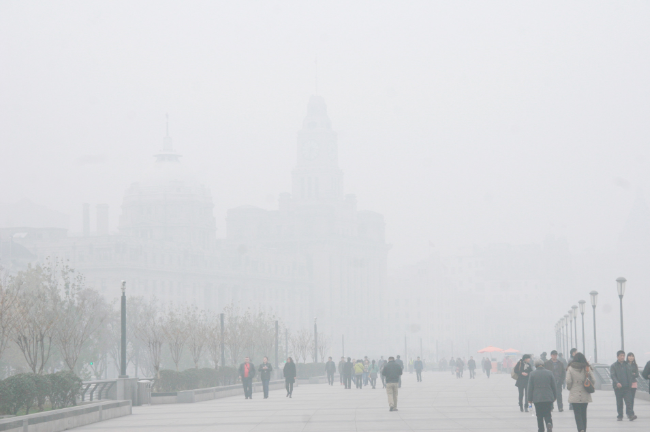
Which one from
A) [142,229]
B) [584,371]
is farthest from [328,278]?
[584,371]

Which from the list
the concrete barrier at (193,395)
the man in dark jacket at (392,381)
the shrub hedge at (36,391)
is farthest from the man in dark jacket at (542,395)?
the concrete barrier at (193,395)

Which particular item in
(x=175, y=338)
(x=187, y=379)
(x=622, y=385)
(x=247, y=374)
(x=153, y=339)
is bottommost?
(x=187, y=379)

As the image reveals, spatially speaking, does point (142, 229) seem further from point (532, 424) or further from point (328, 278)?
point (532, 424)

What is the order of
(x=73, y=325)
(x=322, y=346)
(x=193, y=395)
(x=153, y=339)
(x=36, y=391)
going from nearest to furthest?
(x=36, y=391)
(x=193, y=395)
(x=73, y=325)
(x=153, y=339)
(x=322, y=346)

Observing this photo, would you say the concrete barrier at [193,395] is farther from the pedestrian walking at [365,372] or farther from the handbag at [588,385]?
the handbag at [588,385]

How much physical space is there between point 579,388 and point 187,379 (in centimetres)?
2262

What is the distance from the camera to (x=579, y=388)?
20016 mm

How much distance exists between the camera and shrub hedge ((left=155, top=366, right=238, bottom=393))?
3862 centimetres

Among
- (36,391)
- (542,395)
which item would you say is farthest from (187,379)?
(542,395)

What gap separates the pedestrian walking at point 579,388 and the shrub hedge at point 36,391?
40.4ft

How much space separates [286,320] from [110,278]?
50.5 m

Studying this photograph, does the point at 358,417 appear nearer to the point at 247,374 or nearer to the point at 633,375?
the point at 633,375

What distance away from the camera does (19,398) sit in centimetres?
2353

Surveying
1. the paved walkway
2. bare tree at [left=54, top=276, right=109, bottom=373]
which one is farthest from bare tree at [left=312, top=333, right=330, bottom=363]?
the paved walkway
